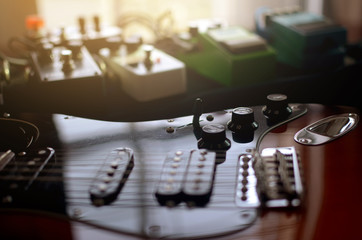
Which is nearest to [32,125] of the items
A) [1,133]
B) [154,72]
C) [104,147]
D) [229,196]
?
[1,133]

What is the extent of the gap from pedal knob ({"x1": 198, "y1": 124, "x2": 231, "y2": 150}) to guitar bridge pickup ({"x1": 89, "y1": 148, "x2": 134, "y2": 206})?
14 centimetres

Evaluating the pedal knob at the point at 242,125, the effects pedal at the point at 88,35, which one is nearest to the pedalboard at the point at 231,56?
the effects pedal at the point at 88,35

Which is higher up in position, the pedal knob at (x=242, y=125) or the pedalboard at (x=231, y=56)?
the pedalboard at (x=231, y=56)

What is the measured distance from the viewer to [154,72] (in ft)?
3.61

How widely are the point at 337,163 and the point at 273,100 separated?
238mm

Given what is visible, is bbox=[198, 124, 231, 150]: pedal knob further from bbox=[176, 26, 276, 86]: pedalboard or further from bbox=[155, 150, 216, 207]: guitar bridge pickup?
bbox=[176, 26, 276, 86]: pedalboard

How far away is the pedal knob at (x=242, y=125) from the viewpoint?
34.5 inches

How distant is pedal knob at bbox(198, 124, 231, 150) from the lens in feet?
2.71

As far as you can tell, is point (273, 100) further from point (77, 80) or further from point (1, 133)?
point (1, 133)

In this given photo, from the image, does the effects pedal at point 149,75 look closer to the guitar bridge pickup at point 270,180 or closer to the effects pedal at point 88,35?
the effects pedal at point 88,35

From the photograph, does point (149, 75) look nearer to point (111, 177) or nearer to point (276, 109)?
point (276, 109)

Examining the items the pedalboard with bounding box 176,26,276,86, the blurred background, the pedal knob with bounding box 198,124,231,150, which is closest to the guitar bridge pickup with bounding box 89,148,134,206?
the pedal knob with bounding box 198,124,231,150

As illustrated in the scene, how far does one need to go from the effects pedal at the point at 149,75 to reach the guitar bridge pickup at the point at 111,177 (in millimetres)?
317

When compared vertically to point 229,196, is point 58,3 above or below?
above
